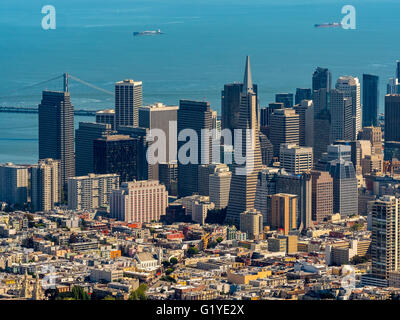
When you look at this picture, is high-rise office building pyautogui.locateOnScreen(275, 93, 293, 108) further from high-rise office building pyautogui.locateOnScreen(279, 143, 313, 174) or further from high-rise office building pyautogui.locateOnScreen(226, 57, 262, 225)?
high-rise office building pyautogui.locateOnScreen(226, 57, 262, 225)

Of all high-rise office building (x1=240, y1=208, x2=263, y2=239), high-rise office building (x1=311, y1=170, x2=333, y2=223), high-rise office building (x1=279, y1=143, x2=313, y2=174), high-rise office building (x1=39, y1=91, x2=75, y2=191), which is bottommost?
high-rise office building (x1=240, y1=208, x2=263, y2=239)

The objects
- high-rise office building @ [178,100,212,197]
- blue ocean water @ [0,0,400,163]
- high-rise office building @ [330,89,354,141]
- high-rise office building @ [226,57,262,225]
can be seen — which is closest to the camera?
high-rise office building @ [226,57,262,225]

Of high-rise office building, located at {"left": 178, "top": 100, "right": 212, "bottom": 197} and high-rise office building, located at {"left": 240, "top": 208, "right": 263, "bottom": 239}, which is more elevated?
high-rise office building, located at {"left": 178, "top": 100, "right": 212, "bottom": 197}

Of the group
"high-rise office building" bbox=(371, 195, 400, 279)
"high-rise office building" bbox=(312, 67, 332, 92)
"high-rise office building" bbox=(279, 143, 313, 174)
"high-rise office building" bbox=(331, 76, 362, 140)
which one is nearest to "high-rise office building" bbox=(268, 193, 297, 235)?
"high-rise office building" bbox=(279, 143, 313, 174)

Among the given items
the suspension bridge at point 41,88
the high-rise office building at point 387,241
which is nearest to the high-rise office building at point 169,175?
the suspension bridge at point 41,88

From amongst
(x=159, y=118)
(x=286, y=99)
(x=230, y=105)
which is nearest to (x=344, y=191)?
(x=230, y=105)
